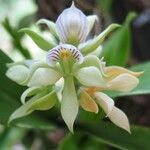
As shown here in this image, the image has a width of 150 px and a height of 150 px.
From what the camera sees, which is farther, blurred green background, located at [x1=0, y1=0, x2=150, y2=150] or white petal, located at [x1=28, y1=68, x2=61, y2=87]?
blurred green background, located at [x1=0, y1=0, x2=150, y2=150]

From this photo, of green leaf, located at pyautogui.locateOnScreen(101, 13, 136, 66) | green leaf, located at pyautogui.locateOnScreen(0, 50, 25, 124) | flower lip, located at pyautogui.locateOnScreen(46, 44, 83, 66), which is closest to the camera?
flower lip, located at pyautogui.locateOnScreen(46, 44, 83, 66)

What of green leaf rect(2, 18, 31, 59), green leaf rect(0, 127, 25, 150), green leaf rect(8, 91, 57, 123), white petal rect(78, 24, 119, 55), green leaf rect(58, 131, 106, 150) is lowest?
green leaf rect(0, 127, 25, 150)

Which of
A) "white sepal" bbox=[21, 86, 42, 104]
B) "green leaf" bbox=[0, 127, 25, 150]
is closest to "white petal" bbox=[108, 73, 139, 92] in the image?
"white sepal" bbox=[21, 86, 42, 104]

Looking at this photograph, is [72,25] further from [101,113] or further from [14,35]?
[14,35]

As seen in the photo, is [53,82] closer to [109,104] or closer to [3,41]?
[109,104]

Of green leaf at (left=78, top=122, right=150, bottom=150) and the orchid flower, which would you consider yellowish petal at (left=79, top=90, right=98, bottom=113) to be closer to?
the orchid flower

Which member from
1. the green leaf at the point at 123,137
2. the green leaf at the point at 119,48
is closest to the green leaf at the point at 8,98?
the green leaf at the point at 123,137

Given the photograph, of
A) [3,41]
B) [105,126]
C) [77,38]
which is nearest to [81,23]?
[77,38]
